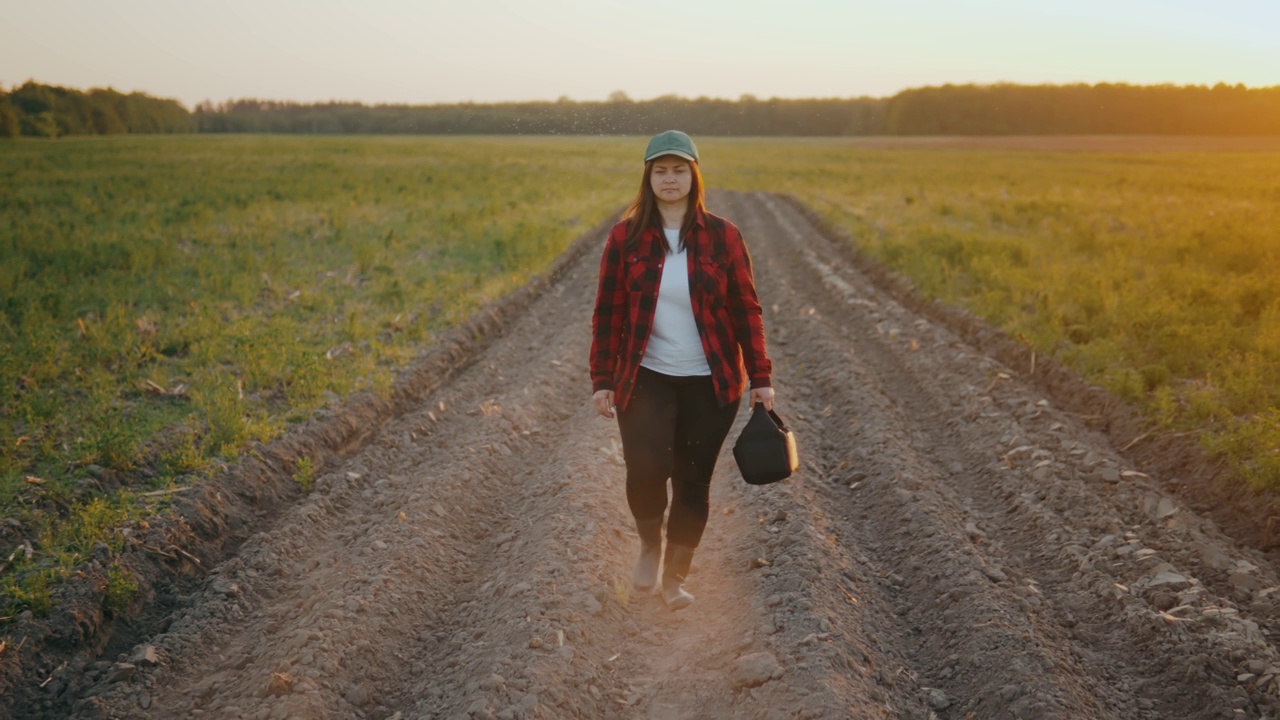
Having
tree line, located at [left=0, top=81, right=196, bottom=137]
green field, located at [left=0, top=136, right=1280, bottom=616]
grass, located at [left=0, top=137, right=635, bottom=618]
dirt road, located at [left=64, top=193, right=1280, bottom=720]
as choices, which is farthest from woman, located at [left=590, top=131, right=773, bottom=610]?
tree line, located at [left=0, top=81, right=196, bottom=137]

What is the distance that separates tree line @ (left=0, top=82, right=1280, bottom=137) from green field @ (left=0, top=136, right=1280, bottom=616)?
33111 mm

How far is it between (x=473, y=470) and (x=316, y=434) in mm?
1347

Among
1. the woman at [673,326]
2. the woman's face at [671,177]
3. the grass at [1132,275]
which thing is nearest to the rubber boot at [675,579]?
the woman at [673,326]

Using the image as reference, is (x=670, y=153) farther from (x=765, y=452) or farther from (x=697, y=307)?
(x=765, y=452)

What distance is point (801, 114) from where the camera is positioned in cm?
12338

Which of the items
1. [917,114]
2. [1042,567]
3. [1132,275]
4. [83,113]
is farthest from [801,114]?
[1042,567]

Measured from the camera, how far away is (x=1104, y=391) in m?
6.98

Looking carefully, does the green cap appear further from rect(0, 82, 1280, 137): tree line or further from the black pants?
rect(0, 82, 1280, 137): tree line

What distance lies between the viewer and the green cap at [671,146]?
3309 mm

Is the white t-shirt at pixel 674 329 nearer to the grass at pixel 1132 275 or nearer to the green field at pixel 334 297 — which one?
the green field at pixel 334 297

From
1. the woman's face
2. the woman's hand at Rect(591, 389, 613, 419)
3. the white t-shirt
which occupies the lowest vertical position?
the woman's hand at Rect(591, 389, 613, 419)

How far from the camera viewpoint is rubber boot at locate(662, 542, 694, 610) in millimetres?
4051

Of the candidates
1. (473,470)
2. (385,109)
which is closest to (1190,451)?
(473,470)

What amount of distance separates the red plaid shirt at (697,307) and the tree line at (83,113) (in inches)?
2719
